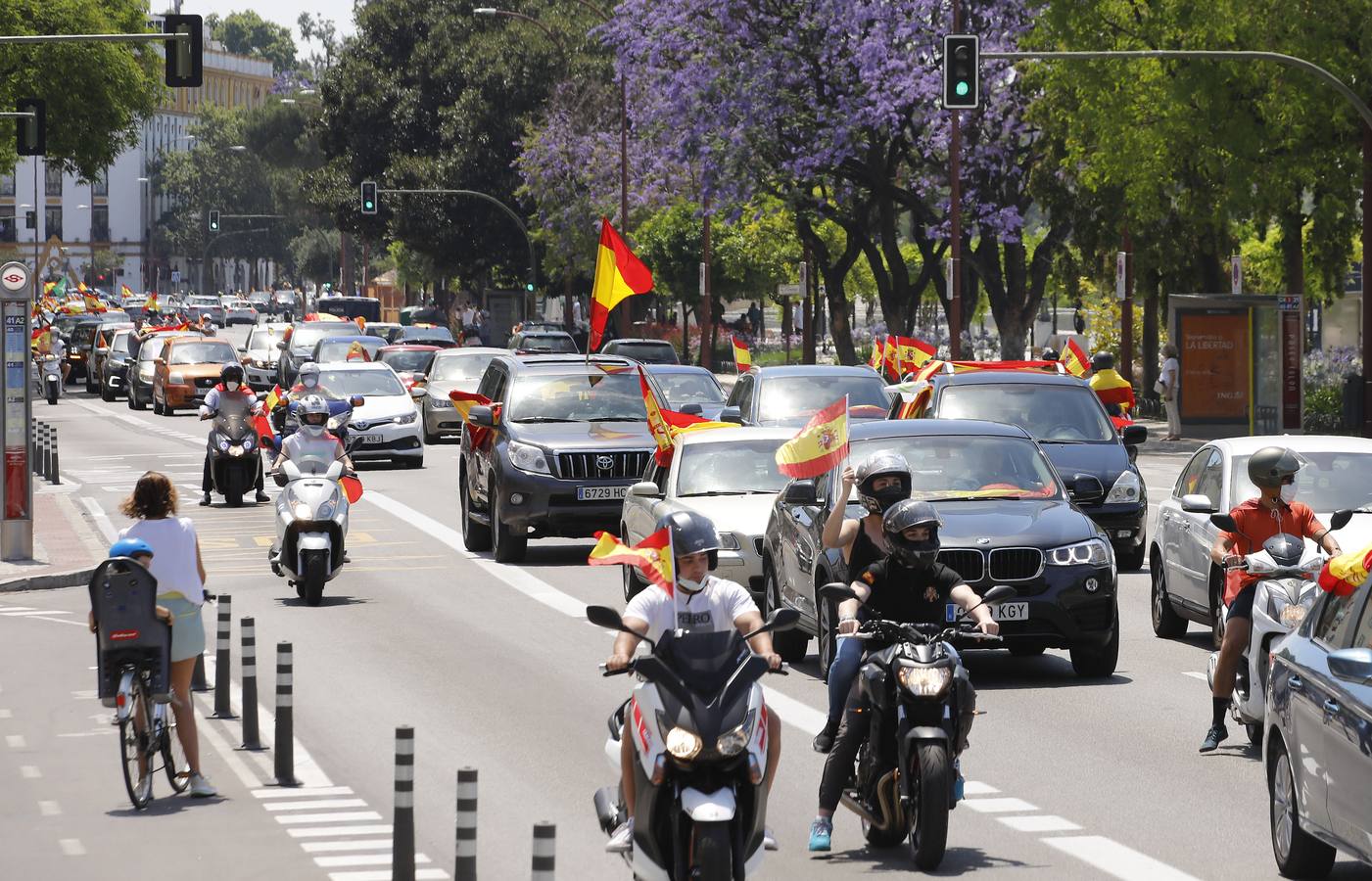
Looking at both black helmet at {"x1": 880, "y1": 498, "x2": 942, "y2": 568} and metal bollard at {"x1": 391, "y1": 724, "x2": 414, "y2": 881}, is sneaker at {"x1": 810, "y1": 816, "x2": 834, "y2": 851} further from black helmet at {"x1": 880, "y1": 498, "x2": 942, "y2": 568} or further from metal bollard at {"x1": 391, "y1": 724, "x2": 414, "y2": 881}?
metal bollard at {"x1": 391, "y1": 724, "x2": 414, "y2": 881}

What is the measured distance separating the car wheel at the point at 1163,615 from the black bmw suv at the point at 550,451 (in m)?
5.82

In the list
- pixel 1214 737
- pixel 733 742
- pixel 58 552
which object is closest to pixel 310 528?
pixel 58 552

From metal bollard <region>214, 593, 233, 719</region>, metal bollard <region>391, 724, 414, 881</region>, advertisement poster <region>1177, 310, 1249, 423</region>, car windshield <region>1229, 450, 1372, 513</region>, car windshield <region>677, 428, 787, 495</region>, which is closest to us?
metal bollard <region>391, 724, 414, 881</region>

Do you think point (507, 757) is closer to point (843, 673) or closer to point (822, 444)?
point (822, 444)

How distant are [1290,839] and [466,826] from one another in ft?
10.8

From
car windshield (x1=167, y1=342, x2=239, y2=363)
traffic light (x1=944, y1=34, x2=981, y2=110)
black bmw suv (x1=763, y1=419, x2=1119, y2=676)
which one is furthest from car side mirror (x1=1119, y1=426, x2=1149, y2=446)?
car windshield (x1=167, y1=342, x2=239, y2=363)

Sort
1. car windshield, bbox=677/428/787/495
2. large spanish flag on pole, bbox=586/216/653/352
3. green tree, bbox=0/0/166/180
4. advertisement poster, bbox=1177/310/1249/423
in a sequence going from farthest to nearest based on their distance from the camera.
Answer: green tree, bbox=0/0/166/180 → advertisement poster, bbox=1177/310/1249/423 → large spanish flag on pole, bbox=586/216/653/352 → car windshield, bbox=677/428/787/495

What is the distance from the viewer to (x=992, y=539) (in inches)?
565

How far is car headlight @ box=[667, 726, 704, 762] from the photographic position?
25.0ft

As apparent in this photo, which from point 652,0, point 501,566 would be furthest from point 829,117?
point 501,566

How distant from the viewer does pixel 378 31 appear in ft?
293

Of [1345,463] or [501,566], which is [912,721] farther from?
[501,566]

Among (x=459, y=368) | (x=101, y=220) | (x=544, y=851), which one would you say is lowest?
(x=544, y=851)

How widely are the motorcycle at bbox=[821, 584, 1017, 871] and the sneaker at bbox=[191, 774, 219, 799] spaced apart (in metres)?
3.21
